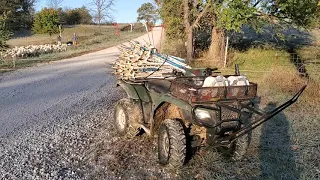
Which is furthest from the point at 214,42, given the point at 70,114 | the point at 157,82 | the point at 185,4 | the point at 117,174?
the point at 117,174

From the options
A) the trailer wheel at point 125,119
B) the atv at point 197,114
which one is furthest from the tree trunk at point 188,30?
the atv at point 197,114

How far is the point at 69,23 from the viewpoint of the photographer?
62406 mm

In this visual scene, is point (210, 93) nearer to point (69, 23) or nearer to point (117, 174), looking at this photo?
point (117, 174)

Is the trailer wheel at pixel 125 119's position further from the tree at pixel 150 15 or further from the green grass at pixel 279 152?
the tree at pixel 150 15

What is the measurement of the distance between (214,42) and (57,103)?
1018 cm

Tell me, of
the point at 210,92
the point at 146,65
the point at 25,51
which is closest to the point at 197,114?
the point at 210,92

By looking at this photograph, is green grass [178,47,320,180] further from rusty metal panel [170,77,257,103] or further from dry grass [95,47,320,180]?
rusty metal panel [170,77,257,103]

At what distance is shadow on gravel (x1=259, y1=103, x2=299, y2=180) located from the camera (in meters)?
4.61

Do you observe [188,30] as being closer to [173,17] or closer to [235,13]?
[173,17]


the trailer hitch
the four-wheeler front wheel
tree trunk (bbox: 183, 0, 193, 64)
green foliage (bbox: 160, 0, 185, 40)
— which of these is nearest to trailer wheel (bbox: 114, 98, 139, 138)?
the four-wheeler front wheel

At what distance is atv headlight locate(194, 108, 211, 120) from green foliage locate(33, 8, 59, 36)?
4303cm

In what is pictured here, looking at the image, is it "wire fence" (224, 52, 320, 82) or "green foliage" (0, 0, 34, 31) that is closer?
"wire fence" (224, 52, 320, 82)

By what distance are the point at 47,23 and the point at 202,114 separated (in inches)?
1745

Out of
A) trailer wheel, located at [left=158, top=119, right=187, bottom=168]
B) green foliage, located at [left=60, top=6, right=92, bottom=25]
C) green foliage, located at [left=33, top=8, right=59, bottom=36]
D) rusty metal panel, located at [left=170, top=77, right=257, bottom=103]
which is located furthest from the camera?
green foliage, located at [left=60, top=6, right=92, bottom=25]
